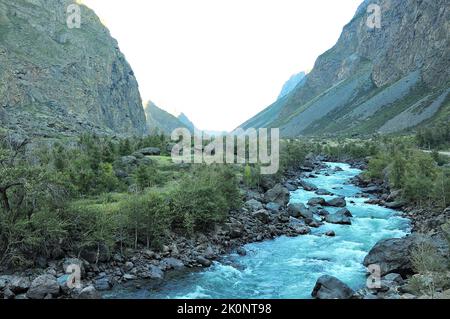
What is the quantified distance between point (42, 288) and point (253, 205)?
30236 millimetres

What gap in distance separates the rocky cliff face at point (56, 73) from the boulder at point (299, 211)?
2370 inches

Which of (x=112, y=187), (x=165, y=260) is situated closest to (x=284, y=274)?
(x=165, y=260)

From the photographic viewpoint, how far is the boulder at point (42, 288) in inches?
1083

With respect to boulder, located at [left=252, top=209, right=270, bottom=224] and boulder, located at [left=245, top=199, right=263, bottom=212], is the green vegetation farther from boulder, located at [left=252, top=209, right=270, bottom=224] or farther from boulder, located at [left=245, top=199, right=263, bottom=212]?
boulder, located at [left=245, top=199, right=263, bottom=212]

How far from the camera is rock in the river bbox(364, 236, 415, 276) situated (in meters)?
32.2

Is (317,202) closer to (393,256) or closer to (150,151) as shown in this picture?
(393,256)

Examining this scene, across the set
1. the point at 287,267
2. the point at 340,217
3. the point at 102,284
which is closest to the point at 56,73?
the point at 340,217

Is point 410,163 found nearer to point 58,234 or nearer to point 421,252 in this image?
point 421,252

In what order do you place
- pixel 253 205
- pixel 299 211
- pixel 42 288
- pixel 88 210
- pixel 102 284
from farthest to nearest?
1. pixel 253 205
2. pixel 299 211
3. pixel 88 210
4. pixel 102 284
5. pixel 42 288

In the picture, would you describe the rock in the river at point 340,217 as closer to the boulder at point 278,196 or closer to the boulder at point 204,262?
the boulder at point 278,196

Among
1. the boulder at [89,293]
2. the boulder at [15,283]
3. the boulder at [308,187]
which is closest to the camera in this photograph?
the boulder at [89,293]

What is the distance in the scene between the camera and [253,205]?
2130 inches

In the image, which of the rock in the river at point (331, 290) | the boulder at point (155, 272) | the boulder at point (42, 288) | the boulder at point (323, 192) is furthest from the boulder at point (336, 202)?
the boulder at point (42, 288)

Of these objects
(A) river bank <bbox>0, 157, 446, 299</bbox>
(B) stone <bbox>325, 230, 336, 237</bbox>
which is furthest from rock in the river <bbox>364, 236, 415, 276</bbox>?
(B) stone <bbox>325, 230, 336, 237</bbox>
